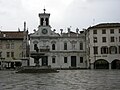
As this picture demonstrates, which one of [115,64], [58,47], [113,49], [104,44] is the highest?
[104,44]

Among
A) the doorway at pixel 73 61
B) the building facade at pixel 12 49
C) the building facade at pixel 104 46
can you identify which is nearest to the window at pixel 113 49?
the building facade at pixel 104 46

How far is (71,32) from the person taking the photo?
3130 inches

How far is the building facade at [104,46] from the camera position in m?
69.2

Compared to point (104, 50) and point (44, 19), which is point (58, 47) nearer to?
point (44, 19)

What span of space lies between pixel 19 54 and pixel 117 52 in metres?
24.5

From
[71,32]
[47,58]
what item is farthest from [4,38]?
[71,32]

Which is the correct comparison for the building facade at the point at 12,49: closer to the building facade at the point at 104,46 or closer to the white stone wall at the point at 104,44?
the white stone wall at the point at 104,44

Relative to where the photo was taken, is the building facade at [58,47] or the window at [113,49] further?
the building facade at [58,47]

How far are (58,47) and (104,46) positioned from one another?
12.7 meters

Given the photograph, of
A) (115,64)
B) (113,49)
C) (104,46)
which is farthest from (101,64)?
(113,49)

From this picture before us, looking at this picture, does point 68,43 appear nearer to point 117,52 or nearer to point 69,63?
point 69,63

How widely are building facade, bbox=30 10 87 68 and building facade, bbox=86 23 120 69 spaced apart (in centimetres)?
554

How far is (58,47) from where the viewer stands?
3004 inches

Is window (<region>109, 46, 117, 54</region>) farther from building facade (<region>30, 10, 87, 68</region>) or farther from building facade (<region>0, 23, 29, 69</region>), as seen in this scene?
building facade (<region>0, 23, 29, 69</region>)
